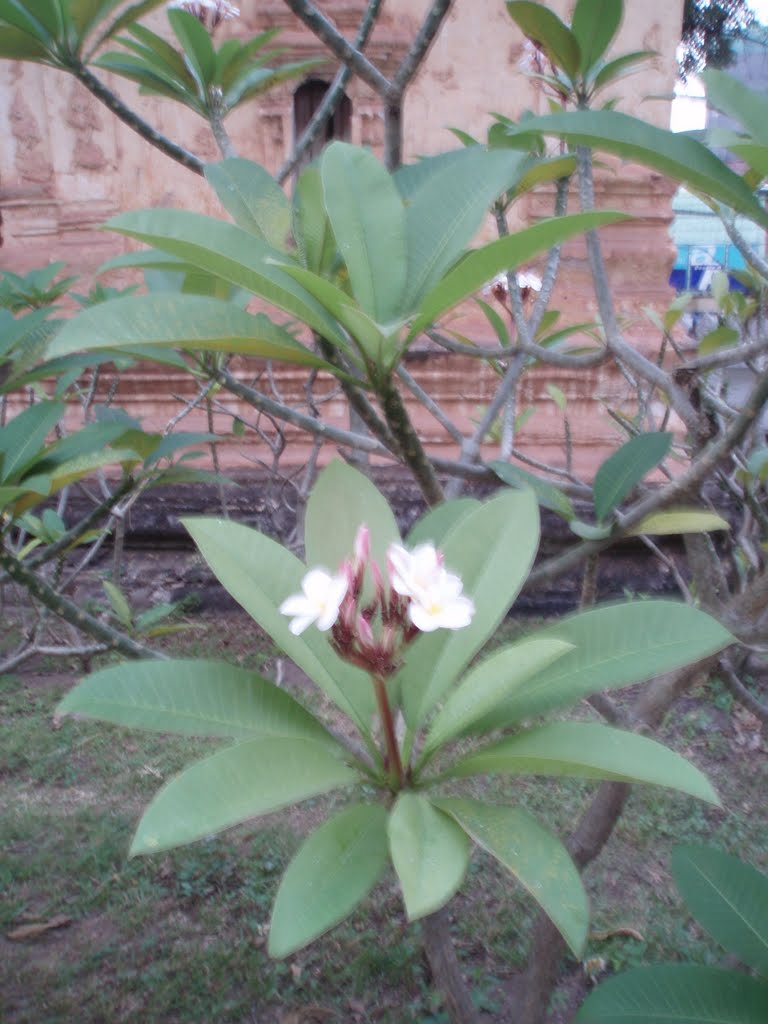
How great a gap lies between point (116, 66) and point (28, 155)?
115 inches

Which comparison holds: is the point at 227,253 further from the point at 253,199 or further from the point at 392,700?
the point at 392,700

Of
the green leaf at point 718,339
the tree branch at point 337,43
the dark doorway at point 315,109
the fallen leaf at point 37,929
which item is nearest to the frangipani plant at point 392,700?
the tree branch at point 337,43

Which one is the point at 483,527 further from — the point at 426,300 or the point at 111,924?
the point at 111,924

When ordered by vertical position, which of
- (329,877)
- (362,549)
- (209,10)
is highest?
(209,10)

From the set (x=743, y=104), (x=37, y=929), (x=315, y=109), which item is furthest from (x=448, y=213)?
(x=315, y=109)

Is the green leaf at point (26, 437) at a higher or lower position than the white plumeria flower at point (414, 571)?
lower

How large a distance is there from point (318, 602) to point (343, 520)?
0.17 meters

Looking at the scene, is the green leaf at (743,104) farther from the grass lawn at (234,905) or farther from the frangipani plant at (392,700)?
the grass lawn at (234,905)

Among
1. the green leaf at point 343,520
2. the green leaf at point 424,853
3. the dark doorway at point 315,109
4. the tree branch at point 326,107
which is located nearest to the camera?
the green leaf at point 424,853

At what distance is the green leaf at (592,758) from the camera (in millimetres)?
574

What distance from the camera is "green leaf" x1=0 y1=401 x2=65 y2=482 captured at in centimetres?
106

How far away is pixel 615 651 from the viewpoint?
0.70 metres

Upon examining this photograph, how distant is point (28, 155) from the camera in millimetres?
3738

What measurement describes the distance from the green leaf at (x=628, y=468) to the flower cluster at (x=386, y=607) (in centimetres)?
53
